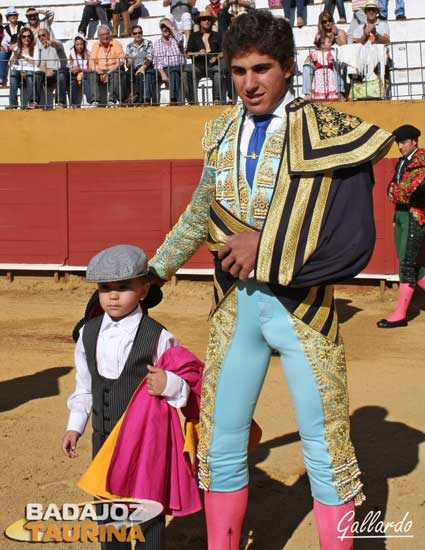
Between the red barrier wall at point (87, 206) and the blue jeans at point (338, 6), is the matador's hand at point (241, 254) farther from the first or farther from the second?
the blue jeans at point (338, 6)

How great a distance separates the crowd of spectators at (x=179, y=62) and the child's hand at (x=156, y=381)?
7548 millimetres

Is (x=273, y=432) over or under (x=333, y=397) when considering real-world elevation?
under

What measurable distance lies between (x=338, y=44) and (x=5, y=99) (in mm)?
4175

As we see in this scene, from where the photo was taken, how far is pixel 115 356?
240cm

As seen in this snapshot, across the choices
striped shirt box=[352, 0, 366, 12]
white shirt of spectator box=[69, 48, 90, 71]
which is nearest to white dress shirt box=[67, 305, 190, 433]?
white shirt of spectator box=[69, 48, 90, 71]

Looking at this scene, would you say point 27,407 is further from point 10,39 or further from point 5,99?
point 10,39

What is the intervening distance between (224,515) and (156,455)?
0.76 ft

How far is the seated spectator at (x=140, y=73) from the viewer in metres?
10.2

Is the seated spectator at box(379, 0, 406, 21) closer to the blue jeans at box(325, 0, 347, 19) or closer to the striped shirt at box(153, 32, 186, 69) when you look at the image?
the blue jeans at box(325, 0, 347, 19)

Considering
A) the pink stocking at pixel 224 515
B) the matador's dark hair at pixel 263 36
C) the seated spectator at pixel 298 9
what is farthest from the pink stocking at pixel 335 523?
the seated spectator at pixel 298 9

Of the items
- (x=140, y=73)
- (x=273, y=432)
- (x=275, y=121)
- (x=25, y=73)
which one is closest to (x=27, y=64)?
(x=25, y=73)

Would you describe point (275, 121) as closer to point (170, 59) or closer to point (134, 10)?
point (170, 59)

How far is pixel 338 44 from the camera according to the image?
33.0 feet

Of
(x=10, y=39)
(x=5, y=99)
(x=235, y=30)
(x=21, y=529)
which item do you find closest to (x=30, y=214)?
(x=5, y=99)
